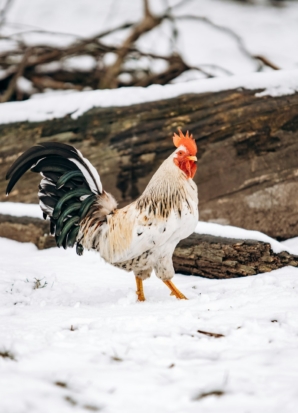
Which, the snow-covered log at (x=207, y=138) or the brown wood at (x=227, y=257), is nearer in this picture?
the brown wood at (x=227, y=257)

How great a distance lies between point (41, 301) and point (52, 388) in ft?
6.98

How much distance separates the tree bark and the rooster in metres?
2.45

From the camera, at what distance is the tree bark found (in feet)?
23.2

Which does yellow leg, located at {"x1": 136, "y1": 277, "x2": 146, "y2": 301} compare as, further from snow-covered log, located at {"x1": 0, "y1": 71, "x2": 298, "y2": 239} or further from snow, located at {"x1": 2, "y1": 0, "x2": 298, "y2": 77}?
snow, located at {"x1": 2, "y1": 0, "x2": 298, "y2": 77}

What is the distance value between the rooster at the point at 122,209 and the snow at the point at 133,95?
292 centimetres

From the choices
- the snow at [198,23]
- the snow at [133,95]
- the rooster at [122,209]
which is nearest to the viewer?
the rooster at [122,209]

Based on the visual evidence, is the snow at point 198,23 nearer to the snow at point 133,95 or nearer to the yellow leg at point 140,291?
the snow at point 133,95

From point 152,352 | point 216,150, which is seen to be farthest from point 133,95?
point 152,352

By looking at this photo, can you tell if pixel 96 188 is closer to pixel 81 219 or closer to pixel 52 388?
pixel 81 219

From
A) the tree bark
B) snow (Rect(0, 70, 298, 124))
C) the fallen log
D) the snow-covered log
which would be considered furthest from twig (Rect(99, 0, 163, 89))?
the fallen log

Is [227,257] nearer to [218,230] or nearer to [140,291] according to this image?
[218,230]

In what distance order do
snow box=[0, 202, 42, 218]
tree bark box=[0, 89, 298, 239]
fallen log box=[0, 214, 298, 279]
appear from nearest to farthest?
fallen log box=[0, 214, 298, 279] → snow box=[0, 202, 42, 218] → tree bark box=[0, 89, 298, 239]

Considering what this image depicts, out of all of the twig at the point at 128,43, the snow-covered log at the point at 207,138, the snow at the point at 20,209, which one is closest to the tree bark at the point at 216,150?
the snow-covered log at the point at 207,138

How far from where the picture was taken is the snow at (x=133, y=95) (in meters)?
7.32
